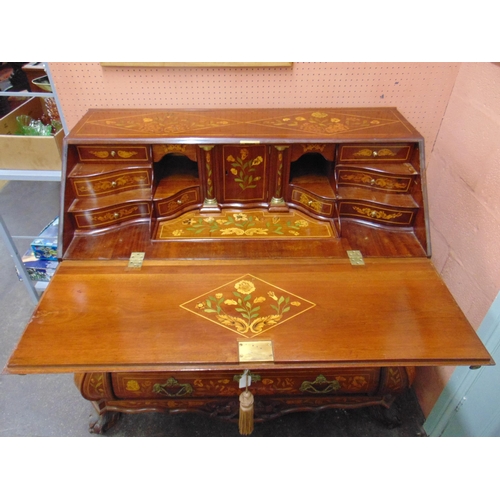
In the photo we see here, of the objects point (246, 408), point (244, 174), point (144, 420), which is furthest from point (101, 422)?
point (244, 174)

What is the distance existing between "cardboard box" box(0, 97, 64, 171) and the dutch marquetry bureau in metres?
0.41

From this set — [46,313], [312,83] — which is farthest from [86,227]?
[312,83]

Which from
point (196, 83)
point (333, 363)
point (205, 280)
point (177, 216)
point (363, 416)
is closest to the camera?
point (333, 363)

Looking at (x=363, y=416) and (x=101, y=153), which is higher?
(x=101, y=153)

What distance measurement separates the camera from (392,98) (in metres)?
1.77

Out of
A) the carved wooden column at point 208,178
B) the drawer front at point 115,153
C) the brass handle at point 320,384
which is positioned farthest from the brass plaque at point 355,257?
the drawer front at point 115,153

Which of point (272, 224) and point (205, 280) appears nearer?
point (205, 280)

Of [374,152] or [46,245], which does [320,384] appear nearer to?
[374,152]

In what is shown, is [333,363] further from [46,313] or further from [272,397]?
[46,313]

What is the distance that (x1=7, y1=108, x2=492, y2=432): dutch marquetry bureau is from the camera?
111 cm

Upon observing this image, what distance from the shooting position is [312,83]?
5.70 feet

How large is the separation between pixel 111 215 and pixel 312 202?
849mm

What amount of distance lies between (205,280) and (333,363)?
52 centimetres

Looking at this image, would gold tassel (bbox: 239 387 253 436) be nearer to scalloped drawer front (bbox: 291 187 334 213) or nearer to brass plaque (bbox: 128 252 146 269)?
brass plaque (bbox: 128 252 146 269)
